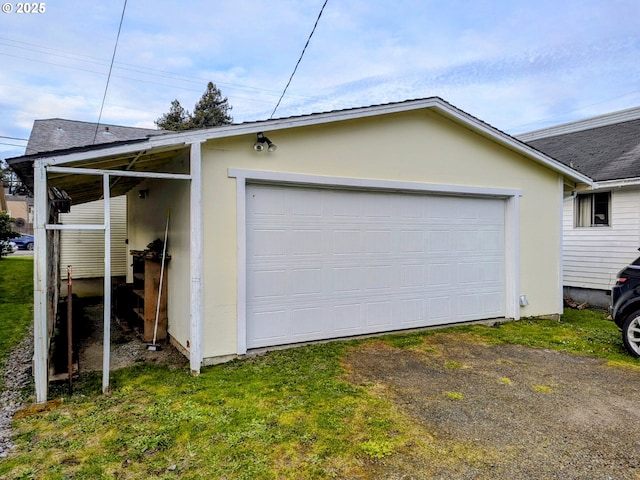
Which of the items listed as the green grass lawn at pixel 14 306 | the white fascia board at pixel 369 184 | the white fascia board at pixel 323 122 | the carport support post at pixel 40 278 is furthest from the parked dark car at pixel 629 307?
the green grass lawn at pixel 14 306

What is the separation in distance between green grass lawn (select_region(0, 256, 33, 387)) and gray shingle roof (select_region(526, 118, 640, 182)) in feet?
38.9

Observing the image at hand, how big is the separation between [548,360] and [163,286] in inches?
219

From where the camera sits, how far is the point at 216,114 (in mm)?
35031

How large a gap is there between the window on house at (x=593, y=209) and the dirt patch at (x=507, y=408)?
5.69 m

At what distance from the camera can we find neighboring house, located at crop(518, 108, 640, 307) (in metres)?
8.66

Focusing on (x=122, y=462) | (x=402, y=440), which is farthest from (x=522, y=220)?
(x=122, y=462)

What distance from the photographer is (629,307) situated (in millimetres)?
5230

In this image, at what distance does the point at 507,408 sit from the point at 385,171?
3.66 meters

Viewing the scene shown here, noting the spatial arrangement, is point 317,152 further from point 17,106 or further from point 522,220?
point 17,106

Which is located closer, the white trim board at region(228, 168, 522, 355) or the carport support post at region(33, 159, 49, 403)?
the carport support post at region(33, 159, 49, 403)

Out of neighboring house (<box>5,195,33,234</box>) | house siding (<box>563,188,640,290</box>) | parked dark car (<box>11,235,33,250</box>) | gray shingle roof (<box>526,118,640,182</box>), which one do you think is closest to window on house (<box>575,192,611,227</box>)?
house siding (<box>563,188,640,290</box>)

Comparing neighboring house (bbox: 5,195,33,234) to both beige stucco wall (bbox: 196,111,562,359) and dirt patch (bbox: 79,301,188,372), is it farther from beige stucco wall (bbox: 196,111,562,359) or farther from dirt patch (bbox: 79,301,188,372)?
beige stucco wall (bbox: 196,111,562,359)

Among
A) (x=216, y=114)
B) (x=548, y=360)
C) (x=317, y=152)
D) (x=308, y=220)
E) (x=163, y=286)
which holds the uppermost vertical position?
(x=216, y=114)
